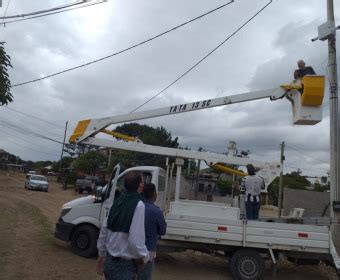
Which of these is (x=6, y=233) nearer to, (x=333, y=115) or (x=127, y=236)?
(x=333, y=115)

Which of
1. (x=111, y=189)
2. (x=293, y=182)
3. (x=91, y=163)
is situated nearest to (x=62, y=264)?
(x=111, y=189)

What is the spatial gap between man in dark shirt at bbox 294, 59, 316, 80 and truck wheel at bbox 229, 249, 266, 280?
3.90m

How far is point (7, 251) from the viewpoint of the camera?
1109 cm

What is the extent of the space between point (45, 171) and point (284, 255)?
84.0 m

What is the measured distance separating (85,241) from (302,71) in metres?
6.37

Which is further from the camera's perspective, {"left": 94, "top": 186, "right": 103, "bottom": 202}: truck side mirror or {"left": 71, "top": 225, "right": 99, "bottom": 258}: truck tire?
{"left": 94, "top": 186, "right": 103, "bottom": 202}: truck side mirror

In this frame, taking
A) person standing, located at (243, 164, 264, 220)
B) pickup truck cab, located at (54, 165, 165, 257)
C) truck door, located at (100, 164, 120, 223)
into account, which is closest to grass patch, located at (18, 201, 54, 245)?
pickup truck cab, located at (54, 165, 165, 257)

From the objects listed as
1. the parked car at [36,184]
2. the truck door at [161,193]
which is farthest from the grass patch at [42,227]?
the parked car at [36,184]

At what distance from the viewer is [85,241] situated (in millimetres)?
11859

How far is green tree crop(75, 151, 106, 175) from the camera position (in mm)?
65500

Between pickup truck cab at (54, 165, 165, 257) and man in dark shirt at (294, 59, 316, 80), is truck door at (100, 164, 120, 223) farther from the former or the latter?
man in dark shirt at (294, 59, 316, 80)

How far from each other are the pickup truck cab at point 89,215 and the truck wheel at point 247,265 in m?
2.26

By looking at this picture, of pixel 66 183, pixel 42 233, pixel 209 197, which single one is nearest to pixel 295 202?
pixel 209 197

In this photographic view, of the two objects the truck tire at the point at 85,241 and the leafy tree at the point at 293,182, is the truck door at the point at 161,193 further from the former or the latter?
the leafy tree at the point at 293,182
